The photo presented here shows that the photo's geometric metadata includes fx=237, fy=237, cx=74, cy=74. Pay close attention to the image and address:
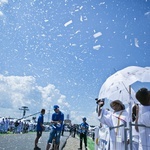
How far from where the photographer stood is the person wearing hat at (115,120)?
4.66 metres

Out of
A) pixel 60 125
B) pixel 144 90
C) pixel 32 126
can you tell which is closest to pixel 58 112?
pixel 60 125

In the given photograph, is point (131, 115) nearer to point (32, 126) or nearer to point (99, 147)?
point (99, 147)

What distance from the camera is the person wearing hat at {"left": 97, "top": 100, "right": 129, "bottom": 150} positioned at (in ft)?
15.3

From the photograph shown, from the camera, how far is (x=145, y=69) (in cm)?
577

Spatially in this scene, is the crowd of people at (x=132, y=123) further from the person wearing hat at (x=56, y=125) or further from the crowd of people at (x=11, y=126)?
the crowd of people at (x=11, y=126)

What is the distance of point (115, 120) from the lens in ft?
16.8

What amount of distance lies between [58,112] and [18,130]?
29.2 meters

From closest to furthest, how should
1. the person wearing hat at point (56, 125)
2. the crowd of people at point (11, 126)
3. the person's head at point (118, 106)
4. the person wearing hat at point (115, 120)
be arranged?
the person wearing hat at point (115, 120) < the person's head at point (118, 106) < the person wearing hat at point (56, 125) < the crowd of people at point (11, 126)

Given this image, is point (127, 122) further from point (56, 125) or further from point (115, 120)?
point (56, 125)

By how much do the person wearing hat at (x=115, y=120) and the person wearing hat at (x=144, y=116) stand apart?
0.42 metres

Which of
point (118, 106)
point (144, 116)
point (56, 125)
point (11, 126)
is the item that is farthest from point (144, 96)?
point (11, 126)

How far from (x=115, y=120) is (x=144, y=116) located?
1.09 meters

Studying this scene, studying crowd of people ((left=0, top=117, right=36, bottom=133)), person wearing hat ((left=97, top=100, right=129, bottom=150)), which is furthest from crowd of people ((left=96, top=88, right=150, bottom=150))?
crowd of people ((left=0, top=117, right=36, bottom=133))

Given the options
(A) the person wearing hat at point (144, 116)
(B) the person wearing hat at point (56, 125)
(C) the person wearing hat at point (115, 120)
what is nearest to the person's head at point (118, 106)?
(C) the person wearing hat at point (115, 120)
